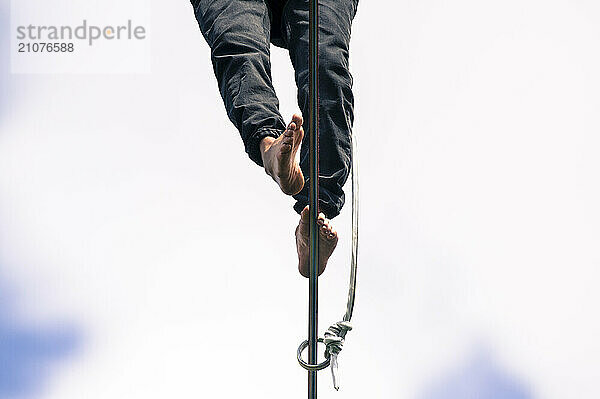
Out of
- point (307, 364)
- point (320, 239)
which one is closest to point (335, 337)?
point (307, 364)

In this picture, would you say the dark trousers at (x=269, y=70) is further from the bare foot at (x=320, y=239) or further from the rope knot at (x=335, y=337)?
the rope knot at (x=335, y=337)

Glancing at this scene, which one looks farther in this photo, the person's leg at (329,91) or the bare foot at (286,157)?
the person's leg at (329,91)

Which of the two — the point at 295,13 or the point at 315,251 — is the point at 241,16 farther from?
the point at 315,251

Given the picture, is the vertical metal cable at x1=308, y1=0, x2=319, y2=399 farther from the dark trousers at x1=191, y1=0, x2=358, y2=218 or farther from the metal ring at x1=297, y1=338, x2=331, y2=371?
the dark trousers at x1=191, y1=0, x2=358, y2=218

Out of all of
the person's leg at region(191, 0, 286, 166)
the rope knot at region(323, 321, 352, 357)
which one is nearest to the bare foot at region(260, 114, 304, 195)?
the person's leg at region(191, 0, 286, 166)

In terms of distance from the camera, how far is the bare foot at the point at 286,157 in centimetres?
254

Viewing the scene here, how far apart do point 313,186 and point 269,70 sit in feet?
2.45

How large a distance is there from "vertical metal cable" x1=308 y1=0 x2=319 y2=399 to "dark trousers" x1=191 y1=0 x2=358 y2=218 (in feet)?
1.83

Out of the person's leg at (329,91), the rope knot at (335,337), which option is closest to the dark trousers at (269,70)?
the person's leg at (329,91)

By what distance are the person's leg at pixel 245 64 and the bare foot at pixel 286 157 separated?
0.06m

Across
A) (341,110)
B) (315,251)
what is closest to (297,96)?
(341,110)

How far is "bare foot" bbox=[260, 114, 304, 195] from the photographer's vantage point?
2.54 meters

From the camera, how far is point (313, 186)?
2.21 meters

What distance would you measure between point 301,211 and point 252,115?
426 mm
